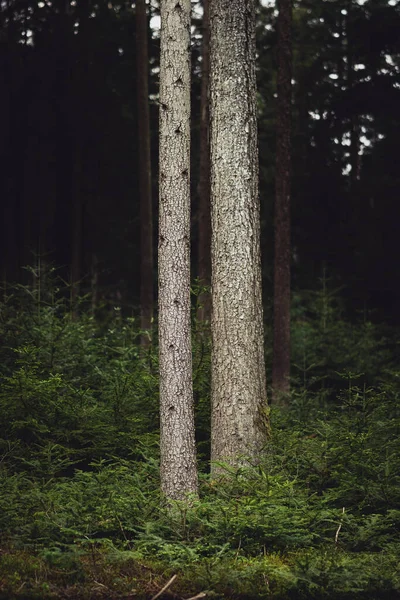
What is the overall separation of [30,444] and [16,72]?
22320mm

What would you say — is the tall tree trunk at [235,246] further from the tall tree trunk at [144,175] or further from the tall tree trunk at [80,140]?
the tall tree trunk at [80,140]

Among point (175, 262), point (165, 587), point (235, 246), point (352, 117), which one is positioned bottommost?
point (165, 587)

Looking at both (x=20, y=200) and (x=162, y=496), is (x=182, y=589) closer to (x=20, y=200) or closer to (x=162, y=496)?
(x=162, y=496)

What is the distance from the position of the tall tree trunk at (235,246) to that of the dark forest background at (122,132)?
13.3 meters

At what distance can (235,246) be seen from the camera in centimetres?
787

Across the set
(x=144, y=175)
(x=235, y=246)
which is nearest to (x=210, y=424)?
(x=235, y=246)

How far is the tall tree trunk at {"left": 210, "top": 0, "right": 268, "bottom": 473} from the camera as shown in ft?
25.6

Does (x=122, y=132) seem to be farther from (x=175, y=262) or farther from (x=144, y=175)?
(x=175, y=262)

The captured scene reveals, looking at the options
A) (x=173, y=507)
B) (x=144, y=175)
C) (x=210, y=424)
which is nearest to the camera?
(x=173, y=507)

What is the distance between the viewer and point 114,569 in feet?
19.6

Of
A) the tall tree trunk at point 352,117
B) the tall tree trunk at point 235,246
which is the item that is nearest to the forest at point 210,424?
the tall tree trunk at point 235,246

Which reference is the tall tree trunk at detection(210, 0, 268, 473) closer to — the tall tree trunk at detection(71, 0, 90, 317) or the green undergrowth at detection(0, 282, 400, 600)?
the green undergrowth at detection(0, 282, 400, 600)

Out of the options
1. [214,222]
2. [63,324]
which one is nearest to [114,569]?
[214,222]

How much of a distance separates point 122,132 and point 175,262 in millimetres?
22053
